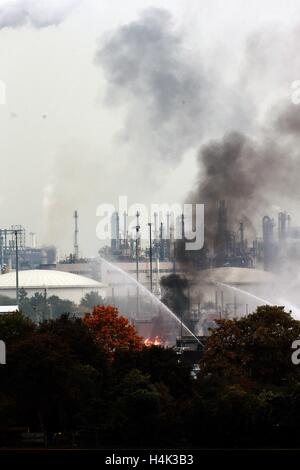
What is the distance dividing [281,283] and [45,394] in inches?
4303

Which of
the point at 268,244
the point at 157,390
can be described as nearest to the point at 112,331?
the point at 157,390

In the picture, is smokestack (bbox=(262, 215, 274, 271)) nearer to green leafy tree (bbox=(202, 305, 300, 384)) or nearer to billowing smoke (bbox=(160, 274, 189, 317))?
billowing smoke (bbox=(160, 274, 189, 317))

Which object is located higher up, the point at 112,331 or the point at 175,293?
the point at 175,293

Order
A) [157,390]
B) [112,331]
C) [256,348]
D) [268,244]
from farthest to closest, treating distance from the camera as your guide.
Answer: [268,244], [112,331], [256,348], [157,390]

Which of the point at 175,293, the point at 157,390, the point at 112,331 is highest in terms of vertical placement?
the point at 175,293

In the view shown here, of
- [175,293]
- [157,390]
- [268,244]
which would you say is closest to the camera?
[157,390]

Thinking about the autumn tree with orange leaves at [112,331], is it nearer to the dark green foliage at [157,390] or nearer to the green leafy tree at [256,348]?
the dark green foliage at [157,390]

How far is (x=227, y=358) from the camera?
82875 millimetres

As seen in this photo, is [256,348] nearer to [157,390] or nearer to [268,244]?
[157,390]

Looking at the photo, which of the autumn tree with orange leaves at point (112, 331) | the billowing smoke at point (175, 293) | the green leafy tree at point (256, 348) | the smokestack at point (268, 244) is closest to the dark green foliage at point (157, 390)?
the green leafy tree at point (256, 348)

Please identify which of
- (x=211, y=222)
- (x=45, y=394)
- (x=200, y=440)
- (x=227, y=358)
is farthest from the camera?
(x=211, y=222)
